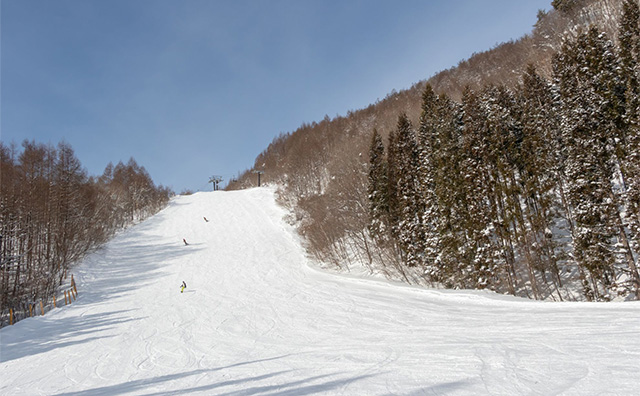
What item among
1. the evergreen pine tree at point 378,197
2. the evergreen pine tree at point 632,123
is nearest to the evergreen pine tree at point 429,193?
the evergreen pine tree at point 378,197

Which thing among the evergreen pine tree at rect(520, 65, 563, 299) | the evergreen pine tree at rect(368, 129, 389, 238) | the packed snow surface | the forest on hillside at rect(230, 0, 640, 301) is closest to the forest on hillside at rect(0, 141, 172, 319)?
the packed snow surface

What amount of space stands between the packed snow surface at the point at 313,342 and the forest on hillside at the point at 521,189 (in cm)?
563

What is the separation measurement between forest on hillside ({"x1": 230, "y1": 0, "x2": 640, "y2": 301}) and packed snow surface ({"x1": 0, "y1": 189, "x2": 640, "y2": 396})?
563 cm

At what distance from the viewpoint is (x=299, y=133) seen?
8619 centimetres

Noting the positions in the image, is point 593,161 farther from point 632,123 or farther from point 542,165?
point 542,165

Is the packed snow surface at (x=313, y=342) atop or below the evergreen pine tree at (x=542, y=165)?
below

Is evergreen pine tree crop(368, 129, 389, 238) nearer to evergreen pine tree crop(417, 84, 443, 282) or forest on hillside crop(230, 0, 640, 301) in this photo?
forest on hillside crop(230, 0, 640, 301)

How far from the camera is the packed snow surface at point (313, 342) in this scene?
16.4 ft

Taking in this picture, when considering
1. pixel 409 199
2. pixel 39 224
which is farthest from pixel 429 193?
pixel 39 224

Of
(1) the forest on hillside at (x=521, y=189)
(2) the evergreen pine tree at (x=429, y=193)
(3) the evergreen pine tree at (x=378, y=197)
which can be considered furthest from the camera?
(3) the evergreen pine tree at (x=378, y=197)

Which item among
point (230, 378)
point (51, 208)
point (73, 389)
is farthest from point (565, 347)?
point (51, 208)

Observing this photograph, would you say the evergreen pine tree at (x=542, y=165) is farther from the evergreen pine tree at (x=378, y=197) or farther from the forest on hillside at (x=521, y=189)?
the evergreen pine tree at (x=378, y=197)

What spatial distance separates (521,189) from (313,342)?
2000cm

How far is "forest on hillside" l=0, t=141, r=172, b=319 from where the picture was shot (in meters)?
21.5
